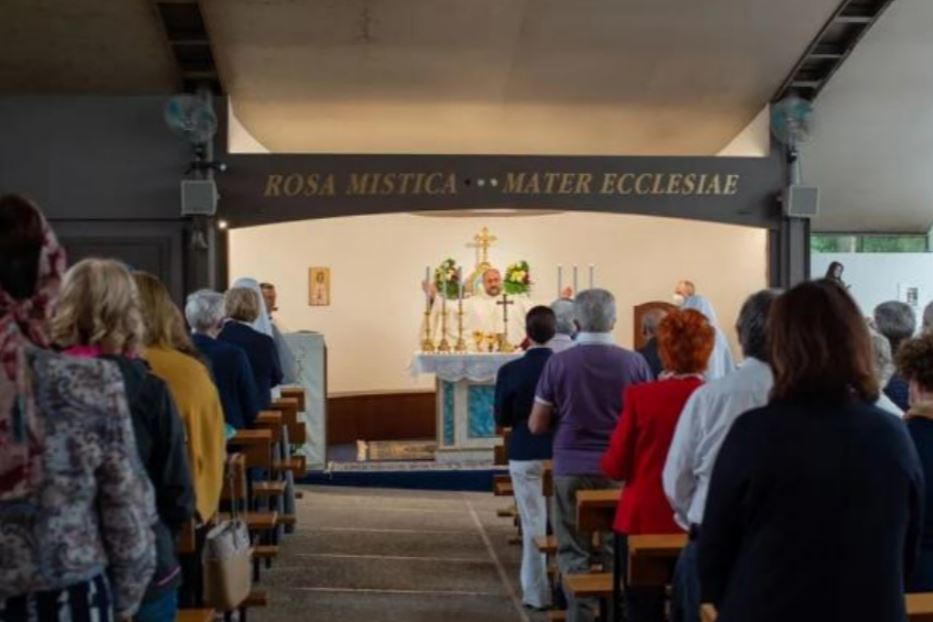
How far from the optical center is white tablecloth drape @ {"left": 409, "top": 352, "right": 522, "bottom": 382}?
9.98 meters

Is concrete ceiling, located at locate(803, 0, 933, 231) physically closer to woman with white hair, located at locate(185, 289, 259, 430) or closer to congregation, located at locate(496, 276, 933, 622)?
congregation, located at locate(496, 276, 933, 622)

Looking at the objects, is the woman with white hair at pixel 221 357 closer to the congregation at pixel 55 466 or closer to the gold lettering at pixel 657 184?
the congregation at pixel 55 466

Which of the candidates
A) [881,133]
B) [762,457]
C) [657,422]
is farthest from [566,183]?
[762,457]

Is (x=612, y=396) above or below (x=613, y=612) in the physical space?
above

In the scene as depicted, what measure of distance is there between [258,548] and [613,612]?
245 centimetres

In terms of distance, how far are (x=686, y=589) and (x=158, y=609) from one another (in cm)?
140

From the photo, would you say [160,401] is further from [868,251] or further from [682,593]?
[868,251]

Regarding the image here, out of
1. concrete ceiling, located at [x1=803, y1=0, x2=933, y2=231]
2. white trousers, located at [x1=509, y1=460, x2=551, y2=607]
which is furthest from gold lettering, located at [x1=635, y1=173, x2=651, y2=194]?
white trousers, located at [x1=509, y1=460, x2=551, y2=607]

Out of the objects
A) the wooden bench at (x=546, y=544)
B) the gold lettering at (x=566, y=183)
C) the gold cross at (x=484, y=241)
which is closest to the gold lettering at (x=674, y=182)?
the gold lettering at (x=566, y=183)

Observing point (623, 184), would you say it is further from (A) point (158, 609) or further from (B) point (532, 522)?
(A) point (158, 609)

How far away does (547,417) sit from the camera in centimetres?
451

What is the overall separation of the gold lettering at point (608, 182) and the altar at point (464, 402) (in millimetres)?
1738

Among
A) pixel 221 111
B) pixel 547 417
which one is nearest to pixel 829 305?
pixel 547 417

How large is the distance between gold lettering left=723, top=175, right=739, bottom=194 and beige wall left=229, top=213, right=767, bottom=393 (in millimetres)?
2691
